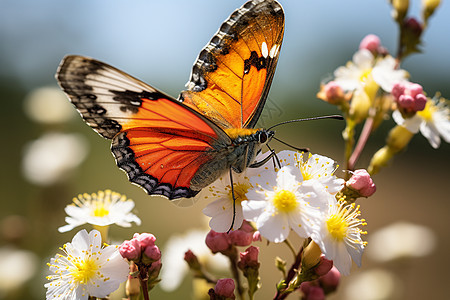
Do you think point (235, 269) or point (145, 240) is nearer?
point (145, 240)

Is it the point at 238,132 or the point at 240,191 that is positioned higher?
the point at 238,132

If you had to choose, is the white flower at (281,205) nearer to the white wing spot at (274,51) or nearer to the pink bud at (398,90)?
the white wing spot at (274,51)

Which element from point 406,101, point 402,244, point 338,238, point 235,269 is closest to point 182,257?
point 235,269

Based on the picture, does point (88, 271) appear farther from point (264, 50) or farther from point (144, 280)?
point (264, 50)

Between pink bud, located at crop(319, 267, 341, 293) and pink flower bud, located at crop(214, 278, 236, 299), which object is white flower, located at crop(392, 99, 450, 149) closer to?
pink bud, located at crop(319, 267, 341, 293)

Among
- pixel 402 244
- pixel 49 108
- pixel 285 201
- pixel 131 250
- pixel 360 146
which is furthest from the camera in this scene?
pixel 49 108

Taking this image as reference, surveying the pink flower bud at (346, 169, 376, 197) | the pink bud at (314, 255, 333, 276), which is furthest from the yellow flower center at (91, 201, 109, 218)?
the pink flower bud at (346, 169, 376, 197)

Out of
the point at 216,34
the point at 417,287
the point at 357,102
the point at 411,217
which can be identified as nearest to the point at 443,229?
the point at 411,217

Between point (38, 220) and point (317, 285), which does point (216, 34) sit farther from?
point (38, 220)
